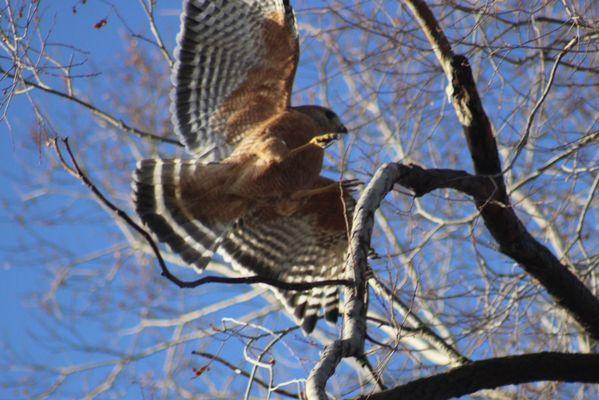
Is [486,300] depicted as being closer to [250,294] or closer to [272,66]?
[272,66]

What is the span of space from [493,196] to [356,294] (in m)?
1.32

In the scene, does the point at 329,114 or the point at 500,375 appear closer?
the point at 500,375

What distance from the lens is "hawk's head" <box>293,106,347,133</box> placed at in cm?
604

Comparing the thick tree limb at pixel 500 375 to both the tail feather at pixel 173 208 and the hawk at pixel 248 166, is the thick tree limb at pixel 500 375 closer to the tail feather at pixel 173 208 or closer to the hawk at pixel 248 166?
the hawk at pixel 248 166

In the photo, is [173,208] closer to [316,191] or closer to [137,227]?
[316,191]

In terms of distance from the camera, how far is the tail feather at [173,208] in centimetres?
548

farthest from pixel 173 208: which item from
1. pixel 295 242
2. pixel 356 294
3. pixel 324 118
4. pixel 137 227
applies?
pixel 137 227

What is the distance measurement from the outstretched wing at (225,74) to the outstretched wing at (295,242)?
55cm

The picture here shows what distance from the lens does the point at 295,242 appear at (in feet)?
19.7

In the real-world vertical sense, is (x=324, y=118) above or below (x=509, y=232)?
above

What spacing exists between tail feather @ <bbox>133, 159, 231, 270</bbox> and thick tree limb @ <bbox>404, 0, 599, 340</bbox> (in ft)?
5.76

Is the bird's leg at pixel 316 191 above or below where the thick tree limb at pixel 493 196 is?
above

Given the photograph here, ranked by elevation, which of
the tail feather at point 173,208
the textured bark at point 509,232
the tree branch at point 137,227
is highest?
the tail feather at point 173,208

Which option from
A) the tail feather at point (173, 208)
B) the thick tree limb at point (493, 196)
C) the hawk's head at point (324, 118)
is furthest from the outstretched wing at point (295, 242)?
the thick tree limb at point (493, 196)
